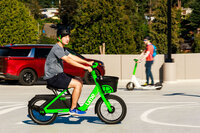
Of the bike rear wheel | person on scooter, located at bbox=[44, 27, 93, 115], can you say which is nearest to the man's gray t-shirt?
person on scooter, located at bbox=[44, 27, 93, 115]

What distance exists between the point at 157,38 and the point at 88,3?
34979 millimetres

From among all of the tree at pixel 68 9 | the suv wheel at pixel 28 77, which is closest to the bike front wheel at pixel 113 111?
the suv wheel at pixel 28 77

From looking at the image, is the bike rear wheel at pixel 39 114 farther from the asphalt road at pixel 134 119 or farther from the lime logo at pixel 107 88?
the lime logo at pixel 107 88

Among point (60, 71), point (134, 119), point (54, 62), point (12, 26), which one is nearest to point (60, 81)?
point (60, 71)

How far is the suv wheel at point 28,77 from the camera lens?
18266mm

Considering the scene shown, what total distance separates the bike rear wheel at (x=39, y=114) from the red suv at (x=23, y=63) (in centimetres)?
976

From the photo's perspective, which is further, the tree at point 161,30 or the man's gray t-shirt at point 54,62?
the tree at point 161,30

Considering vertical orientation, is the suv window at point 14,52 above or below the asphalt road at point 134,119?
above

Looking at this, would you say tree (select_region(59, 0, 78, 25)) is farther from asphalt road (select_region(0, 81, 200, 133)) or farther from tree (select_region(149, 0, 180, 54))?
asphalt road (select_region(0, 81, 200, 133))

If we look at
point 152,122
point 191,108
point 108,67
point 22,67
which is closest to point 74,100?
point 152,122

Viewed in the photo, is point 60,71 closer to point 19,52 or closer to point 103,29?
point 19,52

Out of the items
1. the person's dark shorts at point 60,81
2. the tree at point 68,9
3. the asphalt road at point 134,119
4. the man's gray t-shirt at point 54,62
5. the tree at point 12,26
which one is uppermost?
the tree at point 68,9

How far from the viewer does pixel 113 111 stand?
8.38 metres

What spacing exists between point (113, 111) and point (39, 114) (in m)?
1.41
